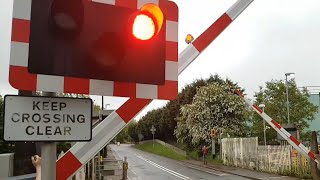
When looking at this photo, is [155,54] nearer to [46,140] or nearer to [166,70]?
[166,70]

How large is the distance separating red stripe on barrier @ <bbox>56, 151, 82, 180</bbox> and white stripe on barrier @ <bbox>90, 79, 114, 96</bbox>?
657mm

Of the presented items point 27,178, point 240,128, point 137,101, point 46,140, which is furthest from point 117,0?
point 240,128

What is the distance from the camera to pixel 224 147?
113 feet

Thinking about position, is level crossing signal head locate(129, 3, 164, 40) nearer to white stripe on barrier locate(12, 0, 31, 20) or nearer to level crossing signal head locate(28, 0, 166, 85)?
level crossing signal head locate(28, 0, 166, 85)

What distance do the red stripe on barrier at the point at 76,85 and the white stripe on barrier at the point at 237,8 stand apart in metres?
1.55

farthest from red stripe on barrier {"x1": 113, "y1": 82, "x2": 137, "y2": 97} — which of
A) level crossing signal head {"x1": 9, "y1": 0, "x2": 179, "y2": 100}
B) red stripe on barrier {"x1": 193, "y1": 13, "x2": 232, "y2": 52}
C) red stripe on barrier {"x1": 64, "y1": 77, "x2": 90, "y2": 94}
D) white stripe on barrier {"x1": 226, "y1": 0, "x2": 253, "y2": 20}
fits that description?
white stripe on barrier {"x1": 226, "y1": 0, "x2": 253, "y2": 20}

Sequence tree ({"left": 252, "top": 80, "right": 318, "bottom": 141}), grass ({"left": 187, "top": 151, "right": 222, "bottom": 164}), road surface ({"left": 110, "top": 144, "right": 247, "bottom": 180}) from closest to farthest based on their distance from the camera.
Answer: road surface ({"left": 110, "top": 144, "right": 247, "bottom": 180}), grass ({"left": 187, "top": 151, "right": 222, "bottom": 164}), tree ({"left": 252, "top": 80, "right": 318, "bottom": 141})

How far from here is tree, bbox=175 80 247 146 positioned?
38.2 metres

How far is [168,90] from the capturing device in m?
2.87

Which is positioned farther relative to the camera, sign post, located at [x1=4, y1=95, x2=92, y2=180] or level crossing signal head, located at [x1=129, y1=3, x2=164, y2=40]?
level crossing signal head, located at [x1=129, y1=3, x2=164, y2=40]

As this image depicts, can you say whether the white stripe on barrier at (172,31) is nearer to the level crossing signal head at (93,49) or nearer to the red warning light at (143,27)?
the level crossing signal head at (93,49)

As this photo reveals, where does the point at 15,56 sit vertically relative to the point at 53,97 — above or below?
above

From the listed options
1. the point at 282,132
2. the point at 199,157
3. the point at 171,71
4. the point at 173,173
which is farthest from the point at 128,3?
the point at 199,157

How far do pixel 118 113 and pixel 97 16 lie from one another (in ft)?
2.71
